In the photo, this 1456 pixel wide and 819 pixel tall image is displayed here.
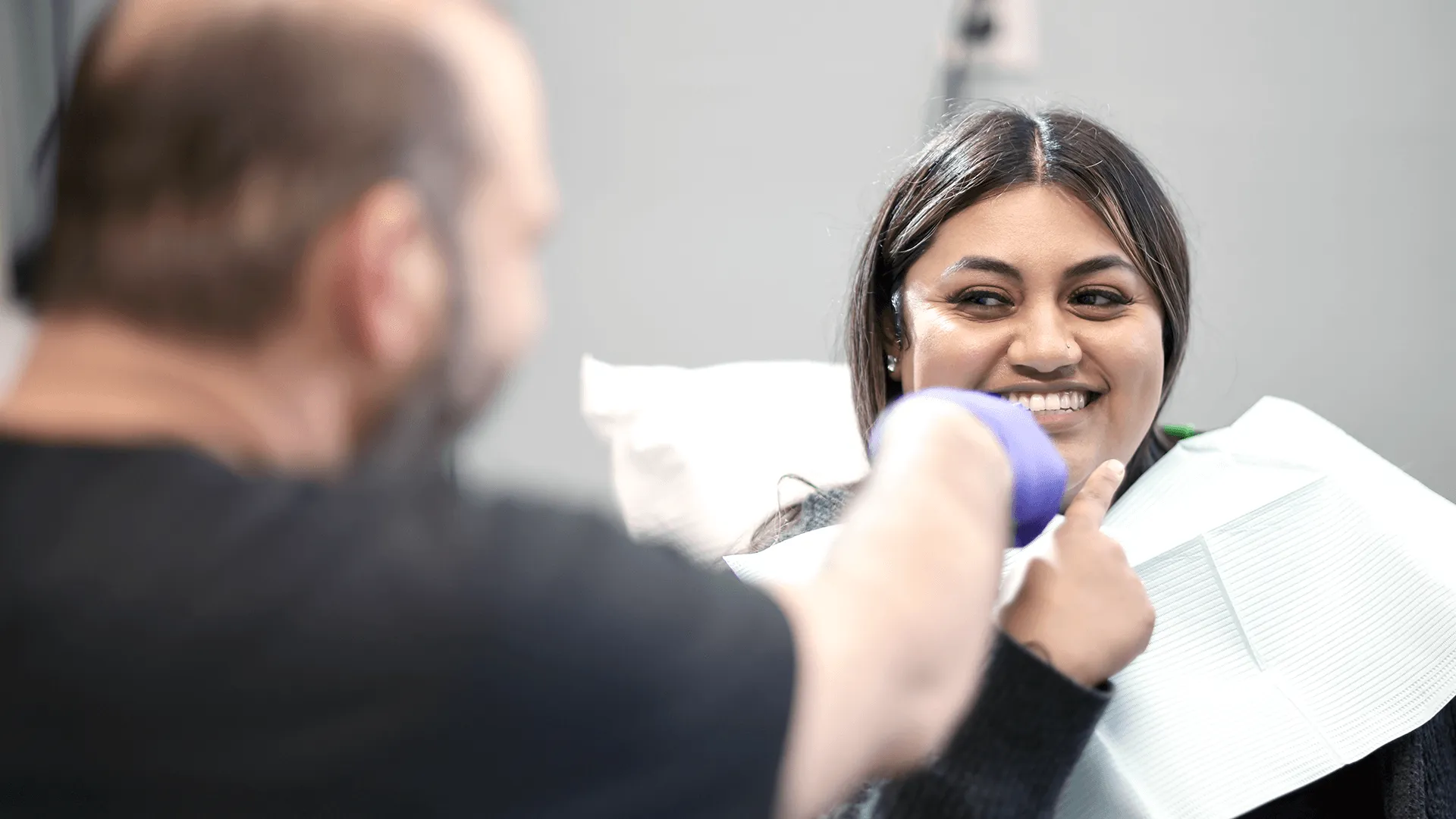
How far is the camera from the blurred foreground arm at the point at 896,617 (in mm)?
442

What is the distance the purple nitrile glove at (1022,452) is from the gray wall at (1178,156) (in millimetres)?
975

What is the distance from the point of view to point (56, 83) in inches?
55.4

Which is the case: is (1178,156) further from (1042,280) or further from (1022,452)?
(1022,452)

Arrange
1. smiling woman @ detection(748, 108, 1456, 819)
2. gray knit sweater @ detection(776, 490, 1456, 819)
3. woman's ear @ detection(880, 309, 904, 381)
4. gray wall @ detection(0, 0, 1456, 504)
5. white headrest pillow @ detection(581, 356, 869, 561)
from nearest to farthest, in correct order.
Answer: gray knit sweater @ detection(776, 490, 1456, 819) < smiling woman @ detection(748, 108, 1456, 819) < woman's ear @ detection(880, 309, 904, 381) < white headrest pillow @ detection(581, 356, 869, 561) < gray wall @ detection(0, 0, 1456, 504)

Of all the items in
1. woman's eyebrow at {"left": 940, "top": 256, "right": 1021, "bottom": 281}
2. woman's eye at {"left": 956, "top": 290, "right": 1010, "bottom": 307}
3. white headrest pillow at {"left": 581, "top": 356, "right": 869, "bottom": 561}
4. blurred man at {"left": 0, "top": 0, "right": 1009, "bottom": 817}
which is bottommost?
white headrest pillow at {"left": 581, "top": 356, "right": 869, "bottom": 561}

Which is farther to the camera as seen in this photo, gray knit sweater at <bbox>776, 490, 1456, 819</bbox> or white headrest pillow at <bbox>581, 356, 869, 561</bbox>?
white headrest pillow at <bbox>581, 356, 869, 561</bbox>

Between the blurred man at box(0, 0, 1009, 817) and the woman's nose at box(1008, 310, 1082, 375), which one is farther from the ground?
the blurred man at box(0, 0, 1009, 817)

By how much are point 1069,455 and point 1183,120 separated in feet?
2.55

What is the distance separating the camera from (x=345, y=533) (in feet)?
1.35

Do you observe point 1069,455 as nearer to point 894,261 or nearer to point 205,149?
point 894,261

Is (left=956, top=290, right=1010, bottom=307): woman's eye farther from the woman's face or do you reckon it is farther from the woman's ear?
the woman's ear

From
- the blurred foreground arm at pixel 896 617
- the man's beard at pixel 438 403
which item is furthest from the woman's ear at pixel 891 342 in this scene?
the man's beard at pixel 438 403

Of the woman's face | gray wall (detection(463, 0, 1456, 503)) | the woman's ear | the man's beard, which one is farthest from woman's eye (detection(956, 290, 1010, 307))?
the man's beard

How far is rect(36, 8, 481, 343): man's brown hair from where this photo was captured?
1.44ft
